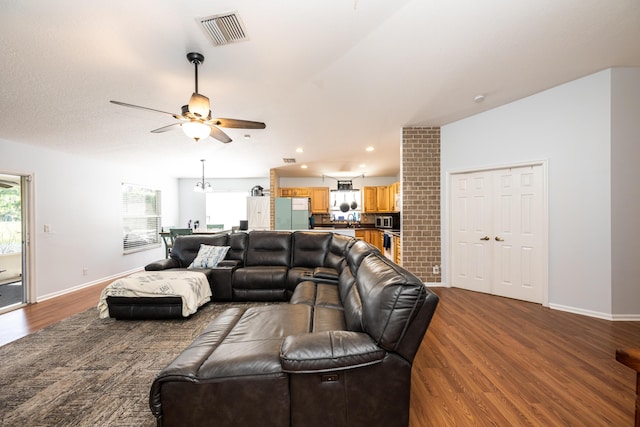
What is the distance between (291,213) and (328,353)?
19.0 ft

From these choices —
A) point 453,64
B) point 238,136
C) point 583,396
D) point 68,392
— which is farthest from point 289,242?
point 583,396

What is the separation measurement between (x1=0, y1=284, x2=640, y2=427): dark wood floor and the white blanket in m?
0.86

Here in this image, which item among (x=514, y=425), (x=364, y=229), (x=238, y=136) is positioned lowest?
(x=514, y=425)

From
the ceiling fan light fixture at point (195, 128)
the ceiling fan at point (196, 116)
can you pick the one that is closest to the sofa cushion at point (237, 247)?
the ceiling fan at point (196, 116)

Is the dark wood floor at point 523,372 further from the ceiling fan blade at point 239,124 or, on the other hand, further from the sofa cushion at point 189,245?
A: the sofa cushion at point 189,245

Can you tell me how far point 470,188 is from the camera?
418 centimetres

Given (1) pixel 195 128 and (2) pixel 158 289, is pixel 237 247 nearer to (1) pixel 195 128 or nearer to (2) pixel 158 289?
(2) pixel 158 289

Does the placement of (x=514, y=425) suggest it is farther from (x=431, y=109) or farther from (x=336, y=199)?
(x=336, y=199)

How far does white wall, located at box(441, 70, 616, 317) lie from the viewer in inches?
120

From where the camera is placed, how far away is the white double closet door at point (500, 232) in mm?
3586

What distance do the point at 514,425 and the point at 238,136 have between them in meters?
4.44

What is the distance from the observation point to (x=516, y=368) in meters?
2.09

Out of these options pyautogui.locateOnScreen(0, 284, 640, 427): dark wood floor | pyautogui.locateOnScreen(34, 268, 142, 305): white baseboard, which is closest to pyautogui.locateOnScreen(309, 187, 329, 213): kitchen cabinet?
pyautogui.locateOnScreen(34, 268, 142, 305): white baseboard

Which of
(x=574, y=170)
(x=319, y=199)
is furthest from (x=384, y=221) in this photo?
(x=574, y=170)
